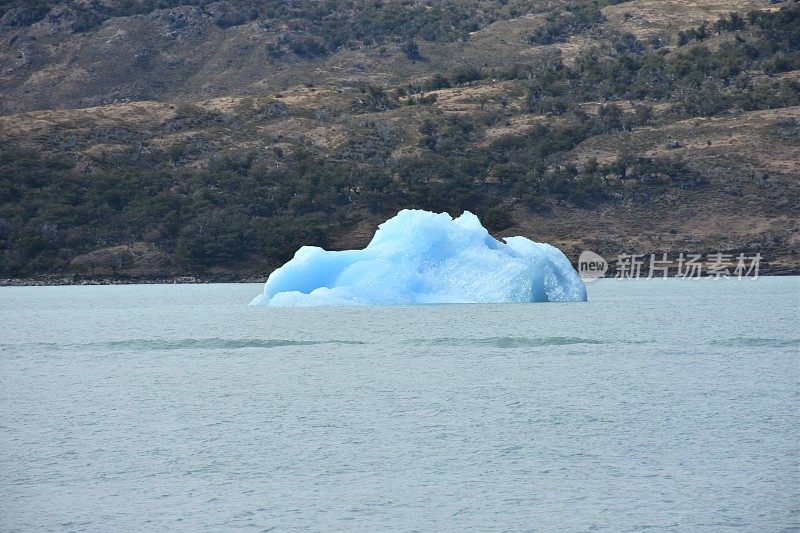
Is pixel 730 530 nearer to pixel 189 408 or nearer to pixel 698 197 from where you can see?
pixel 189 408

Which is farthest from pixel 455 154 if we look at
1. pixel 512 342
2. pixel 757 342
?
pixel 757 342

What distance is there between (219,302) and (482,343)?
28.4 meters

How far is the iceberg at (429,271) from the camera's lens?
4438 centimetres

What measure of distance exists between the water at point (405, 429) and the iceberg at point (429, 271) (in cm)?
238

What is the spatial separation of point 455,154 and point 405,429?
85674 mm

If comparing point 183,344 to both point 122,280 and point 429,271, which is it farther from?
point 122,280

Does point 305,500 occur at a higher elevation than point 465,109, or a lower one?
lower

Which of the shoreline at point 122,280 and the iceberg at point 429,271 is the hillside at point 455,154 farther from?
the iceberg at point 429,271

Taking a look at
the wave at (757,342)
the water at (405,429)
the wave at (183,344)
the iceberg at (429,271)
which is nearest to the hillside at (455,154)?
the iceberg at (429,271)

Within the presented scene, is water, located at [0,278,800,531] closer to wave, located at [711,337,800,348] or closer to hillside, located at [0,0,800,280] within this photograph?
wave, located at [711,337,800,348]

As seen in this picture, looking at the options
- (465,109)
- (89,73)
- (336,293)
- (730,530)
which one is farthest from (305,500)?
(89,73)

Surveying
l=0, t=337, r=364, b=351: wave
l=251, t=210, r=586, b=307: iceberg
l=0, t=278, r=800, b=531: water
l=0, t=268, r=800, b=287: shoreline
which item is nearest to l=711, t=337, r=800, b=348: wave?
l=0, t=278, r=800, b=531: water

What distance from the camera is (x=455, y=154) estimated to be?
10538cm

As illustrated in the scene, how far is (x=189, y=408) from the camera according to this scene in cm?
2395
